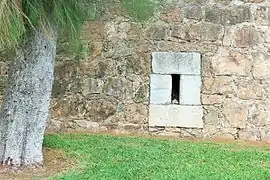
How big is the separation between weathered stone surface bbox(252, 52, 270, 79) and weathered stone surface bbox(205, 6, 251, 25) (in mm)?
379

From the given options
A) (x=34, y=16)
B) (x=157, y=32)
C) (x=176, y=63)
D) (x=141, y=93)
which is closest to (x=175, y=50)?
(x=176, y=63)

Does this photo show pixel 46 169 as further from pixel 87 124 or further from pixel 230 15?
pixel 230 15

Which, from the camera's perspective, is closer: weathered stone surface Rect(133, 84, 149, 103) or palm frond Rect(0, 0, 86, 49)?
palm frond Rect(0, 0, 86, 49)

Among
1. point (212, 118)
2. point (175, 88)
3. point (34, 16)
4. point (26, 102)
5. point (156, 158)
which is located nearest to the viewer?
point (34, 16)

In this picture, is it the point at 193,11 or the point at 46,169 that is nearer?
the point at 46,169

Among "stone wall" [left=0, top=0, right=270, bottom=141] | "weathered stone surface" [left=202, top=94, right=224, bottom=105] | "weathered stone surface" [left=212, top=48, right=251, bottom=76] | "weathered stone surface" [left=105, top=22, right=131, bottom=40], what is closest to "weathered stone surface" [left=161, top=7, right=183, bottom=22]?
"stone wall" [left=0, top=0, right=270, bottom=141]

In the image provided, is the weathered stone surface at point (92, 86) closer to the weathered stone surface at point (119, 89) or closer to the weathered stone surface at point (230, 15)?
the weathered stone surface at point (119, 89)

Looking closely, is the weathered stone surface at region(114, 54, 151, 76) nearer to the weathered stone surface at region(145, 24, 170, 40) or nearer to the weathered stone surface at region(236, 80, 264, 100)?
the weathered stone surface at region(145, 24, 170, 40)

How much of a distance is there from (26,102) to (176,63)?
1899mm

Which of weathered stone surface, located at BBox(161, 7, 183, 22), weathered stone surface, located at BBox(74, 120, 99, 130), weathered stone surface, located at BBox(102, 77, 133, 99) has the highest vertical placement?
weathered stone surface, located at BBox(161, 7, 183, 22)

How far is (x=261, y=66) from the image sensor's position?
5.20 metres

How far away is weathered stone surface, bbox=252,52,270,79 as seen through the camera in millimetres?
5207

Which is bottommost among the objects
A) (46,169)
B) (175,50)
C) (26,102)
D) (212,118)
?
(46,169)

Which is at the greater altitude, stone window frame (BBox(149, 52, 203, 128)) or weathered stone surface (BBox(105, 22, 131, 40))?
weathered stone surface (BBox(105, 22, 131, 40))
